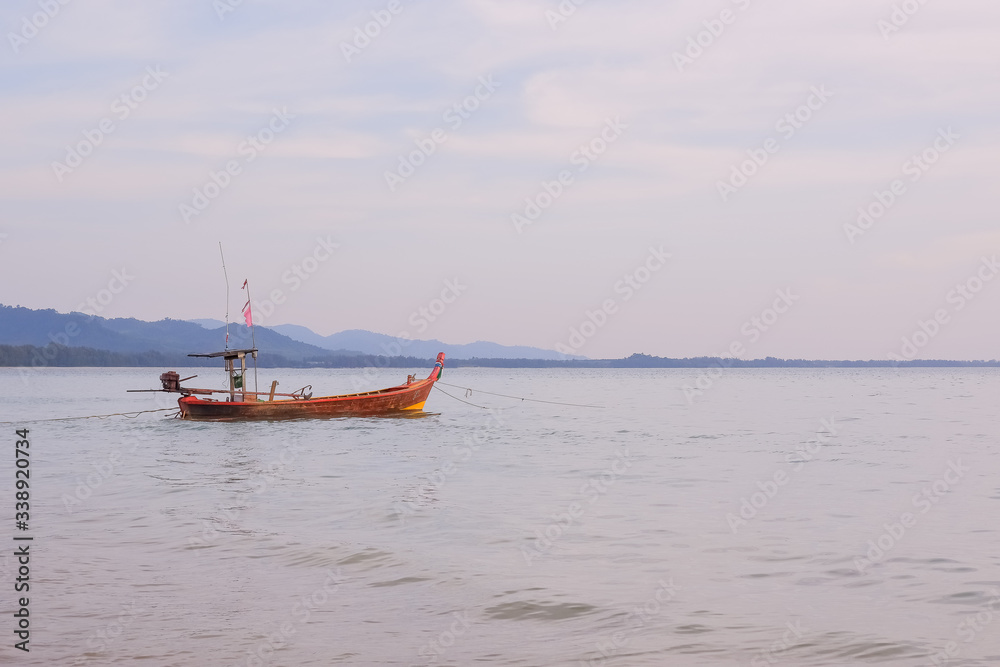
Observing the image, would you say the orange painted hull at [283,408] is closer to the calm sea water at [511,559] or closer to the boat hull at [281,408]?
the boat hull at [281,408]

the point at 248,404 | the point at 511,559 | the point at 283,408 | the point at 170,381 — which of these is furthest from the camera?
the point at 283,408

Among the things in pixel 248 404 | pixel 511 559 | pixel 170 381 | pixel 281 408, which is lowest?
pixel 511 559

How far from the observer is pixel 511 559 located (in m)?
13.9

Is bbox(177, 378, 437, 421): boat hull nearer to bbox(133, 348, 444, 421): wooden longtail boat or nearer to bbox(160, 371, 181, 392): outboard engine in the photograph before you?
bbox(133, 348, 444, 421): wooden longtail boat

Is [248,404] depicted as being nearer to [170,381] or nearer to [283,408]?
[283,408]

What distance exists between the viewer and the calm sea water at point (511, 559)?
31.4 ft

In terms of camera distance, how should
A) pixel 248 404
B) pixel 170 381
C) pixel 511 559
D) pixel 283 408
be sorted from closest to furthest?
pixel 511 559
pixel 248 404
pixel 170 381
pixel 283 408

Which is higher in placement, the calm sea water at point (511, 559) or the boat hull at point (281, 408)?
the boat hull at point (281, 408)

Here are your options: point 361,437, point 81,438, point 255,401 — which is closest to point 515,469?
point 361,437

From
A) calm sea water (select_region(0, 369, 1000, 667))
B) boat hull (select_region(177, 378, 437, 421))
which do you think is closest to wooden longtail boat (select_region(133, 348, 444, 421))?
boat hull (select_region(177, 378, 437, 421))

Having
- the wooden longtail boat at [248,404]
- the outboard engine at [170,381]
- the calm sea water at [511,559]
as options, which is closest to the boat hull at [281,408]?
the wooden longtail boat at [248,404]

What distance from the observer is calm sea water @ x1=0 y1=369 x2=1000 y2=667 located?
956cm

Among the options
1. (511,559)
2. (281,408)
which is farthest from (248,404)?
(511,559)

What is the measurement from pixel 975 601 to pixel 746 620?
10.4ft
